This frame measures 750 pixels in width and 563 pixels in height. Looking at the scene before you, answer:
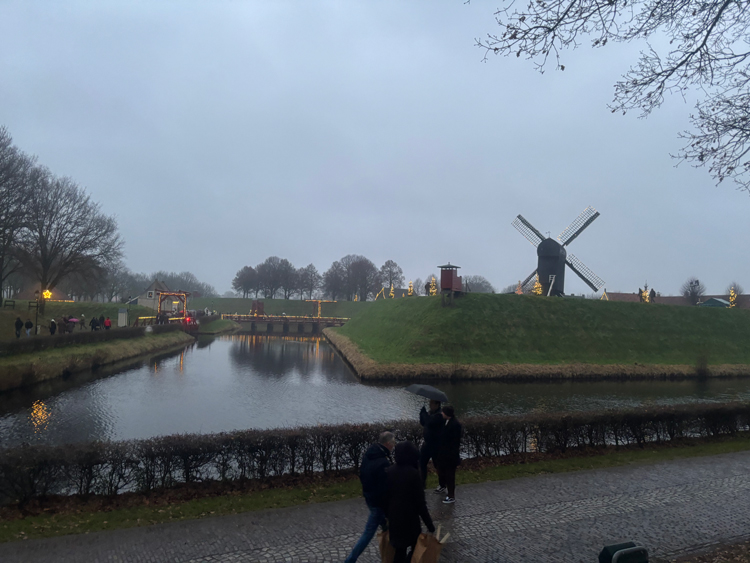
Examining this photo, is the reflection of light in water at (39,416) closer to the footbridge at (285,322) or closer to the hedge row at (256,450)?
the hedge row at (256,450)

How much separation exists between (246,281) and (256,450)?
391 ft

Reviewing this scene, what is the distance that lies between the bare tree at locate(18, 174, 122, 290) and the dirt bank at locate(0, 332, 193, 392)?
1036 centimetres

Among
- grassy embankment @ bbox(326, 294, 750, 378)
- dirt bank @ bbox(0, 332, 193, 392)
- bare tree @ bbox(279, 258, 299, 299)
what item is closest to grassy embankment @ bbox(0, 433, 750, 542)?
dirt bank @ bbox(0, 332, 193, 392)

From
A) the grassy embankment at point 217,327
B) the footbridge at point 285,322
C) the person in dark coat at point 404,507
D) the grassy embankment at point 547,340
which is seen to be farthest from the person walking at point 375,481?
the footbridge at point 285,322

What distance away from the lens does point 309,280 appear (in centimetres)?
12462

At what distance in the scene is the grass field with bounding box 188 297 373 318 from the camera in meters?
95.3

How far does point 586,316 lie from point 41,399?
38063 mm

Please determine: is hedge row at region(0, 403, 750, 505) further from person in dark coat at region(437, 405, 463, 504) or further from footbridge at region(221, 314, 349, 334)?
footbridge at region(221, 314, 349, 334)

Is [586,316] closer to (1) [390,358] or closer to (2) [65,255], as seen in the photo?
(1) [390,358]

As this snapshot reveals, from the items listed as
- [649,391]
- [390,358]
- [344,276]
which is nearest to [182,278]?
[344,276]

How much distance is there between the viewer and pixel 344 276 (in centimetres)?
11188

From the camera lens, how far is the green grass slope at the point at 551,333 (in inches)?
1300

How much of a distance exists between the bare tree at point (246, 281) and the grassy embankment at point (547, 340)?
8287 centimetres

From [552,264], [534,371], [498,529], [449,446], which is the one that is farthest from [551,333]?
[498,529]
